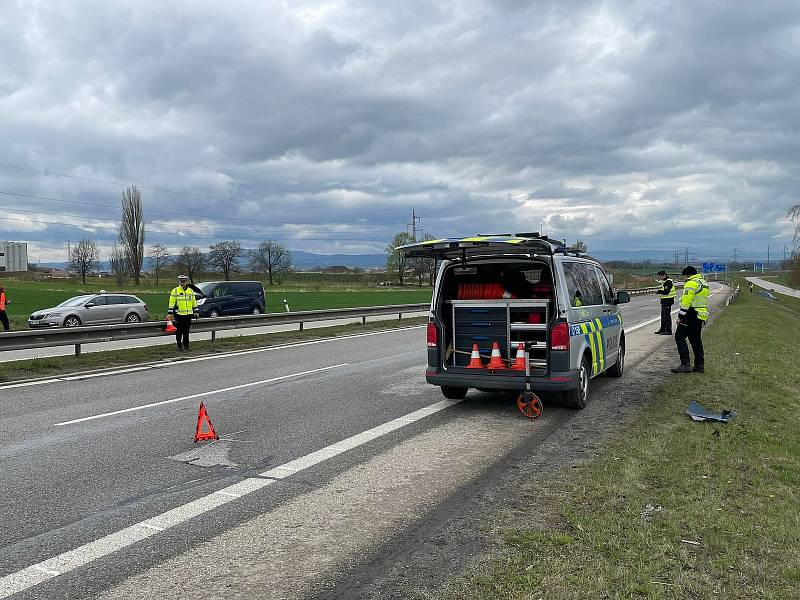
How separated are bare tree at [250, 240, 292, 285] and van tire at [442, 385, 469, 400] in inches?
3852

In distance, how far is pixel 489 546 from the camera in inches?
157

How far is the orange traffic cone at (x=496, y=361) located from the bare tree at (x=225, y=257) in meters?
97.6

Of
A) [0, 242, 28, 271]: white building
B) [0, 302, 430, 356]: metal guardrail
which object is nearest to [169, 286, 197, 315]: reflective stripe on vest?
[0, 302, 430, 356]: metal guardrail

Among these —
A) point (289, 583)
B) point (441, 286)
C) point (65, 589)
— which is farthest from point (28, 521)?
point (441, 286)

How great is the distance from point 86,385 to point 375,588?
860 centimetres

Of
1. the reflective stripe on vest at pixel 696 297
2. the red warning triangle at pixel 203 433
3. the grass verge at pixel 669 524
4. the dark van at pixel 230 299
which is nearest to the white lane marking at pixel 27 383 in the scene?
the red warning triangle at pixel 203 433

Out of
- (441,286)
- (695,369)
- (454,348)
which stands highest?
(441,286)

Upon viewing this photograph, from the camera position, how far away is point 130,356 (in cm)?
1428

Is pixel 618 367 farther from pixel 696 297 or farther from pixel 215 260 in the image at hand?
pixel 215 260

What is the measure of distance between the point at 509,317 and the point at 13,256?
261 feet

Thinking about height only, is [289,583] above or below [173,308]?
below

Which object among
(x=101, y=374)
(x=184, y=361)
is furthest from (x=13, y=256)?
(x=101, y=374)

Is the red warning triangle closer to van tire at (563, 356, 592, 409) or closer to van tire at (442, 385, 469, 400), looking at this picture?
van tire at (442, 385, 469, 400)

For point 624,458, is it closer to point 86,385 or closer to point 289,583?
point 289,583
